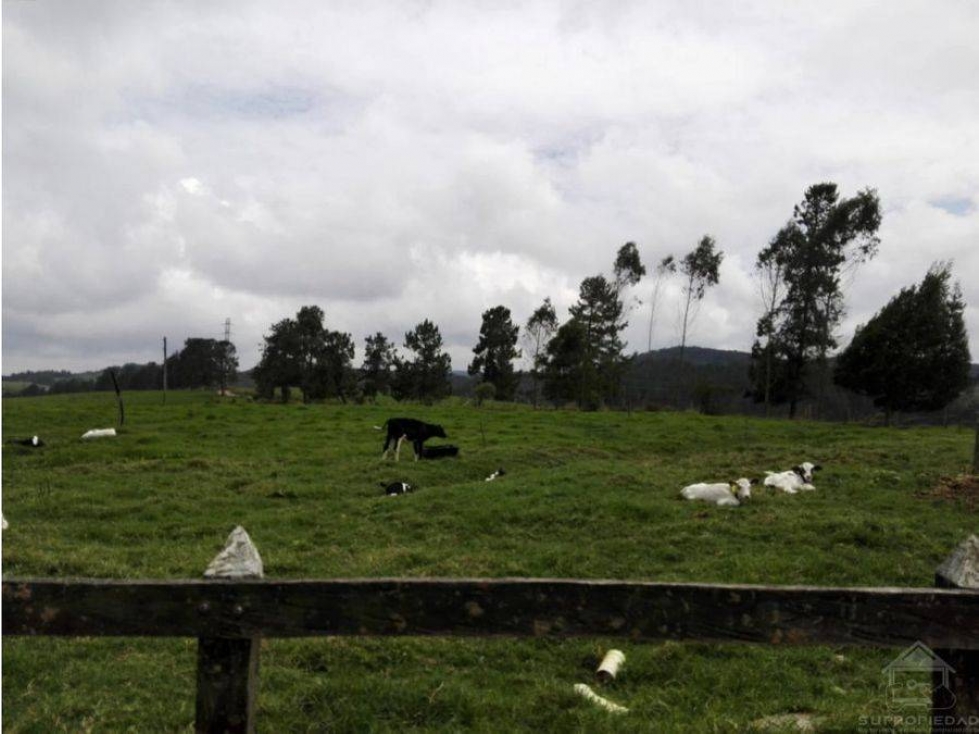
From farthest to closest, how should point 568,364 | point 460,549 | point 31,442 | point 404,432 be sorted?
point 568,364, point 404,432, point 31,442, point 460,549

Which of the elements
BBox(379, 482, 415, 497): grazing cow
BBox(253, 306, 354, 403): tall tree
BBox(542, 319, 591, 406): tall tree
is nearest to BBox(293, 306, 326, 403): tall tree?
BBox(253, 306, 354, 403): tall tree

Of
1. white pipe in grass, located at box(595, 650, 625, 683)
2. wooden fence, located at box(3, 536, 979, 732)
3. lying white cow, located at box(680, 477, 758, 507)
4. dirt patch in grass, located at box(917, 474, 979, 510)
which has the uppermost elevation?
wooden fence, located at box(3, 536, 979, 732)

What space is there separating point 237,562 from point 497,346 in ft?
240

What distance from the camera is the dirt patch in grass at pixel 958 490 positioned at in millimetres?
13352

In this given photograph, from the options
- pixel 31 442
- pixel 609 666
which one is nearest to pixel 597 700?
pixel 609 666

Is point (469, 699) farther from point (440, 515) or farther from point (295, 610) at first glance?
point (440, 515)

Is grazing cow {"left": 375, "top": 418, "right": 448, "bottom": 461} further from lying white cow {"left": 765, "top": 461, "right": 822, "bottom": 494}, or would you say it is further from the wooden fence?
the wooden fence

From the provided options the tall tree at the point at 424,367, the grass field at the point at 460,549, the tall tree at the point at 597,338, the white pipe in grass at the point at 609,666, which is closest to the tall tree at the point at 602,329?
the tall tree at the point at 597,338

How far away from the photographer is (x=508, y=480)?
52.0 ft

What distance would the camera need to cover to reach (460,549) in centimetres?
1033

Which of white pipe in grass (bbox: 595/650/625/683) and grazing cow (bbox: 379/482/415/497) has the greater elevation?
white pipe in grass (bbox: 595/650/625/683)

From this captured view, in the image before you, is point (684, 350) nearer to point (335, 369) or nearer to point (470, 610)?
point (335, 369)

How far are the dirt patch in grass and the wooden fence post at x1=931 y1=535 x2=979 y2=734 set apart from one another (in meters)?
11.8

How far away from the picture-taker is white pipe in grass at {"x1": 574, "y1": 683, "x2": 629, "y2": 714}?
5.02m
